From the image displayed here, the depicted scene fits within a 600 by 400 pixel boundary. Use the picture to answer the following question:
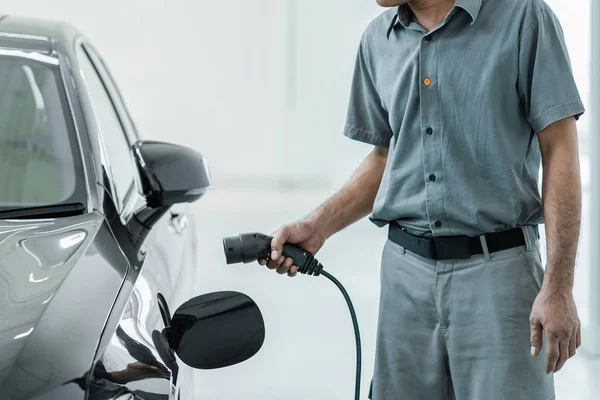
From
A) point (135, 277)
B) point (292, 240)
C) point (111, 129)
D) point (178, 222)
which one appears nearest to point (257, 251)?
point (292, 240)

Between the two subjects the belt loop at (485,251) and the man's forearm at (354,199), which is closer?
the belt loop at (485,251)

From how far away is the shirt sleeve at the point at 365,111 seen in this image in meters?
1.80

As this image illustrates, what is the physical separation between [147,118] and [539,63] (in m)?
8.79

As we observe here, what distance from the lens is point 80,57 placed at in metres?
2.13

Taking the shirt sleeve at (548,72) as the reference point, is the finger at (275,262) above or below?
below

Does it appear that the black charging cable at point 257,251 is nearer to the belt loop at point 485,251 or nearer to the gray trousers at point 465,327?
the gray trousers at point 465,327

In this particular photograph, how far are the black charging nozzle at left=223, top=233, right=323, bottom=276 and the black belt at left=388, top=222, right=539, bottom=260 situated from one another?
0.24m

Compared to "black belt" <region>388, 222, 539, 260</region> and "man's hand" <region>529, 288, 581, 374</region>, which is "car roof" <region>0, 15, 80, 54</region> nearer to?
"black belt" <region>388, 222, 539, 260</region>

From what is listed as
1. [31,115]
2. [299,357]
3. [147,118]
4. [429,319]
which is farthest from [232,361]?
[147,118]

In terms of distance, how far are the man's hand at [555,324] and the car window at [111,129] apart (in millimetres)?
1124

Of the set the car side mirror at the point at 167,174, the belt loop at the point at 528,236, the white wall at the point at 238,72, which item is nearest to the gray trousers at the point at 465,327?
the belt loop at the point at 528,236

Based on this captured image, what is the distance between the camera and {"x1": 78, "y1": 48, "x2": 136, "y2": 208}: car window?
2152mm

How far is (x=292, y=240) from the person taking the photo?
1693 millimetres

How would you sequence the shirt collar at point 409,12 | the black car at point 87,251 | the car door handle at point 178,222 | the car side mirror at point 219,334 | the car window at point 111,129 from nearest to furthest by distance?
the black car at point 87,251 → the car side mirror at point 219,334 → the shirt collar at point 409,12 → the car window at point 111,129 → the car door handle at point 178,222
